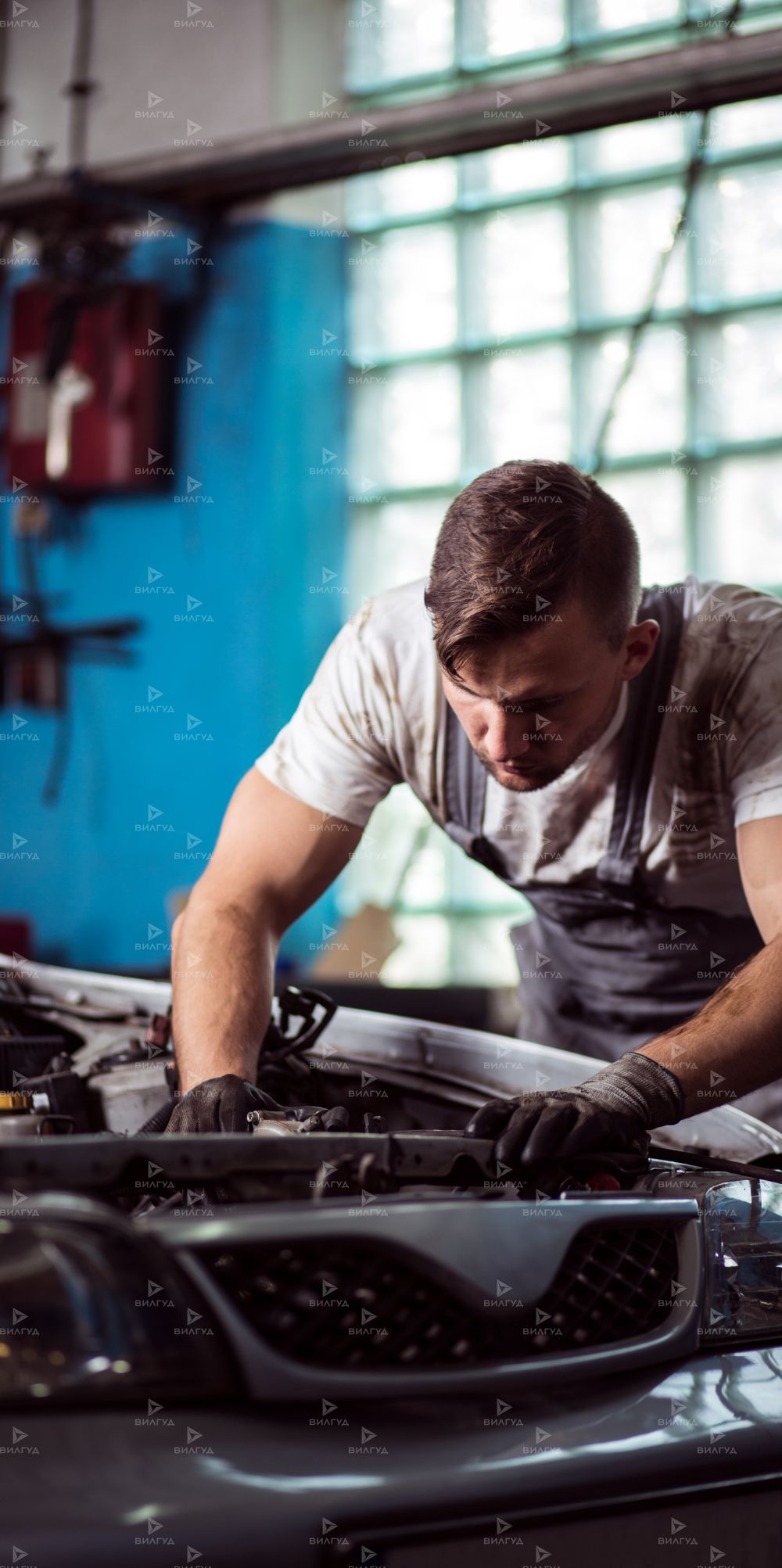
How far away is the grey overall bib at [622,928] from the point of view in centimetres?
176

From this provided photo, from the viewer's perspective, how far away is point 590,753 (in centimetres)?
175

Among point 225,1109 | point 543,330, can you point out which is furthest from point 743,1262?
point 543,330

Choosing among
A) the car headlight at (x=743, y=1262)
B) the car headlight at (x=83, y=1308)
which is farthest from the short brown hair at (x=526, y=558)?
the car headlight at (x=83, y=1308)

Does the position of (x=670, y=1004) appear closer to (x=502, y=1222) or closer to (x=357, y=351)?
(x=502, y=1222)

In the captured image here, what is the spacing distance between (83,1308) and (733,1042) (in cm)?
80

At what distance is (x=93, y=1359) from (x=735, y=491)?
15.2 feet

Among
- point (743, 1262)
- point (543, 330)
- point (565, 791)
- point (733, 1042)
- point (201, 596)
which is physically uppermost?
point (543, 330)

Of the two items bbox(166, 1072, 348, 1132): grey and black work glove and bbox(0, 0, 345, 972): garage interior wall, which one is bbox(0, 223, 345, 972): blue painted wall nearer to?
bbox(0, 0, 345, 972): garage interior wall

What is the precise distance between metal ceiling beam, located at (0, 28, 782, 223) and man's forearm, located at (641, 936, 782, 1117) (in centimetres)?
293

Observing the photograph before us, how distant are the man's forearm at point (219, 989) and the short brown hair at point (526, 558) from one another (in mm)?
456

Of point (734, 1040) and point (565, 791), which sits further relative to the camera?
point (565, 791)

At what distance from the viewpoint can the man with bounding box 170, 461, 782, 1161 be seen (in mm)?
1472

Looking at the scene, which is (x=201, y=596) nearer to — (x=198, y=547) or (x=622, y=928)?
(x=198, y=547)

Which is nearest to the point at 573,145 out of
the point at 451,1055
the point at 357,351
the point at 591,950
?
the point at 357,351
